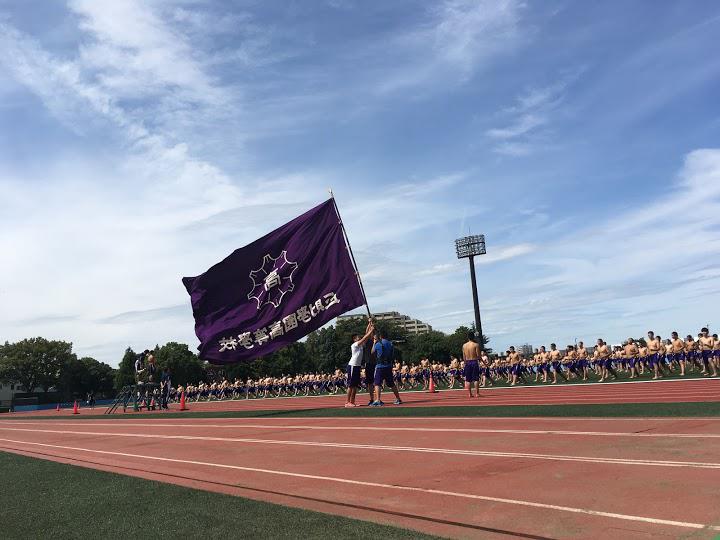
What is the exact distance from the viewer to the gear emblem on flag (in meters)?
13.5

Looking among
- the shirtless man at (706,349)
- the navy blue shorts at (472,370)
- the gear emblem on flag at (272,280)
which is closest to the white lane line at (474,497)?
the gear emblem on flag at (272,280)

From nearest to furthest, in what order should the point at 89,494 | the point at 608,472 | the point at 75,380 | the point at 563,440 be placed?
the point at 608,472 < the point at 89,494 < the point at 563,440 < the point at 75,380

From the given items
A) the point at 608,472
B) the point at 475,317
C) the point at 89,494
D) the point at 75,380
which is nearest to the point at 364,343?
the point at 89,494

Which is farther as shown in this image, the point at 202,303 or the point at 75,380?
the point at 75,380

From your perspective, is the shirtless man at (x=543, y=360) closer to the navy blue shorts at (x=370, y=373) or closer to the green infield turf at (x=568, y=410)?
the navy blue shorts at (x=370, y=373)

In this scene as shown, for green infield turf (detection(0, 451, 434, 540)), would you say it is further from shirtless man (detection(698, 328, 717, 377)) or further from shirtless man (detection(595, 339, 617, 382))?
shirtless man (detection(698, 328, 717, 377))

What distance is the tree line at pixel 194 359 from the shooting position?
88.7 m

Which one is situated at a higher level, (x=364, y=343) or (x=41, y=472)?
(x=364, y=343)

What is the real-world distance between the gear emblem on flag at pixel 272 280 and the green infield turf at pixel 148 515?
619 cm

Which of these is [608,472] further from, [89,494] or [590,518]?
[89,494]

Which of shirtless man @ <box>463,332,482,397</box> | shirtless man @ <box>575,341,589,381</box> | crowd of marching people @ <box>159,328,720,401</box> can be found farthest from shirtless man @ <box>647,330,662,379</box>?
shirtless man @ <box>463,332,482,397</box>

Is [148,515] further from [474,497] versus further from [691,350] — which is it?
[691,350]

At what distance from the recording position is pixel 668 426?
754cm

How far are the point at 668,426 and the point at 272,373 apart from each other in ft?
263
